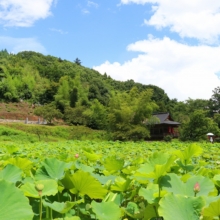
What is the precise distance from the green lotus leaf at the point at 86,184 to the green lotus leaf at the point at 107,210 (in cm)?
6

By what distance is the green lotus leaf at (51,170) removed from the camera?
0.63 m

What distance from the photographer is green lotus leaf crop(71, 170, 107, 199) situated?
0.51 meters

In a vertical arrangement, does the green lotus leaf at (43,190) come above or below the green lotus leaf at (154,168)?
below

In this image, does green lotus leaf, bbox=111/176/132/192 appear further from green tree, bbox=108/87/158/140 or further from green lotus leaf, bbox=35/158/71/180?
green tree, bbox=108/87/158/140

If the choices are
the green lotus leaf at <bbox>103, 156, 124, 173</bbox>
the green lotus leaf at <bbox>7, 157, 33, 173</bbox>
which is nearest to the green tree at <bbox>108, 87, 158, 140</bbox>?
the green lotus leaf at <bbox>103, 156, 124, 173</bbox>

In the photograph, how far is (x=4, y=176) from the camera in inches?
22.6

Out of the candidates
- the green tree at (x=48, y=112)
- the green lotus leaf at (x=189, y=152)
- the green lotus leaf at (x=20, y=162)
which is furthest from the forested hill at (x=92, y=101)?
the green lotus leaf at (x=20, y=162)

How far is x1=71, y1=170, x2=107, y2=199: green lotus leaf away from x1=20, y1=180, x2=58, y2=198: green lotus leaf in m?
0.04

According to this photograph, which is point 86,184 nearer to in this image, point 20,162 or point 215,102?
point 20,162

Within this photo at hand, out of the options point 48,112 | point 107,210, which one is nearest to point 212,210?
point 107,210

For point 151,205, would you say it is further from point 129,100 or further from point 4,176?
point 129,100

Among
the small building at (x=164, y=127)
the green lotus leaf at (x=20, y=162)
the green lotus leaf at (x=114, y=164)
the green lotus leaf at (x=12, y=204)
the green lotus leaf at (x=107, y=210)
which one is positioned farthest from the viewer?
the small building at (x=164, y=127)

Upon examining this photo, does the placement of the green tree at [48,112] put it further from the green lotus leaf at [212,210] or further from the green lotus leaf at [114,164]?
the green lotus leaf at [212,210]

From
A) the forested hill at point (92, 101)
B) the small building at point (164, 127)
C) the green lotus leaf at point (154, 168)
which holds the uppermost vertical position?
the forested hill at point (92, 101)
